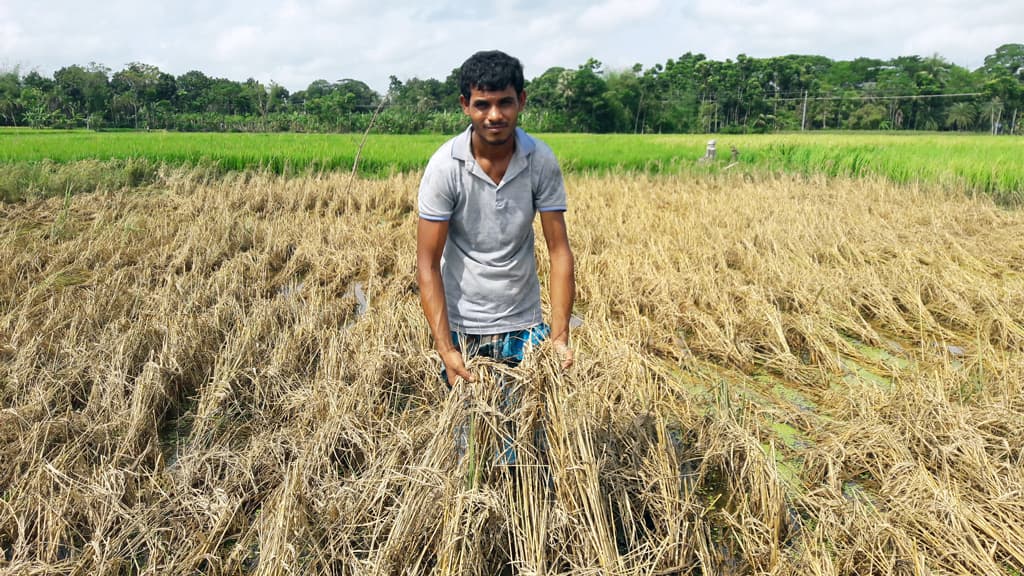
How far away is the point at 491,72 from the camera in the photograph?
1.51m

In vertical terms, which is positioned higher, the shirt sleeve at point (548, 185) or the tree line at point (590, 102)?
the tree line at point (590, 102)

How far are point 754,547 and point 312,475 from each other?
133cm

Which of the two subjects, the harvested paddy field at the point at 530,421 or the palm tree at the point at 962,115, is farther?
the palm tree at the point at 962,115

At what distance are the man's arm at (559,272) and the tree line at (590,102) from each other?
26447 millimetres

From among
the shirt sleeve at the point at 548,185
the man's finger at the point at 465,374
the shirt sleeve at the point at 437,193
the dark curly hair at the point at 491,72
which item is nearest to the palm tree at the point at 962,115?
the shirt sleeve at the point at 548,185

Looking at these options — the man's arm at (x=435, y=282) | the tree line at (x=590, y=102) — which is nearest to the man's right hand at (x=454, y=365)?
the man's arm at (x=435, y=282)

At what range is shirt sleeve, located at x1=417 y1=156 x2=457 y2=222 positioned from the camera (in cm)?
158

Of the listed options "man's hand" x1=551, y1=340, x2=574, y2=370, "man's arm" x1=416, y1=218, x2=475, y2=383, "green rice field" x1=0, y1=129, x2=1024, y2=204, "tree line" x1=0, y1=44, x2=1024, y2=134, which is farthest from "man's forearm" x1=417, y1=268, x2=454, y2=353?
"tree line" x1=0, y1=44, x2=1024, y2=134

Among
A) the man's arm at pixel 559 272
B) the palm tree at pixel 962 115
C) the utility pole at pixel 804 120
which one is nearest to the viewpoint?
the man's arm at pixel 559 272

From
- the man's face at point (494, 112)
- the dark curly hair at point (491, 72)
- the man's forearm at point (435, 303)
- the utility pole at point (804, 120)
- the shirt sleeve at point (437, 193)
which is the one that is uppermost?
the utility pole at point (804, 120)

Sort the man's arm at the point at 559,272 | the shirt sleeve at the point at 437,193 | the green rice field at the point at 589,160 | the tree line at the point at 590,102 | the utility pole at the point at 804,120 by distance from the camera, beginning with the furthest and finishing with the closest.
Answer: the utility pole at the point at 804,120, the tree line at the point at 590,102, the green rice field at the point at 589,160, the man's arm at the point at 559,272, the shirt sleeve at the point at 437,193

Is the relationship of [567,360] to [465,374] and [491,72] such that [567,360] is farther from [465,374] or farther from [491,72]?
[491,72]

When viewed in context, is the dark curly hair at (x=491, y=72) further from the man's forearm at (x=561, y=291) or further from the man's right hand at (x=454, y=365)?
the man's right hand at (x=454, y=365)

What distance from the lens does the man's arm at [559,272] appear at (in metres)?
1.69
